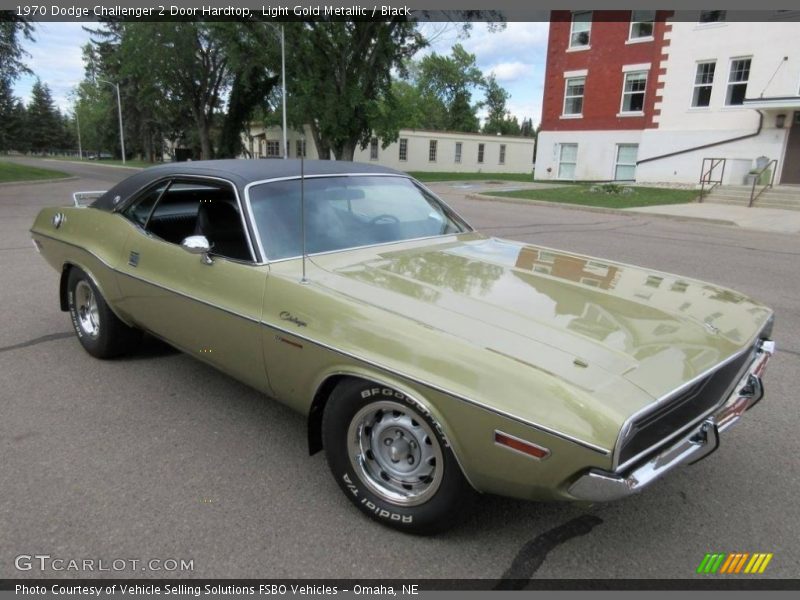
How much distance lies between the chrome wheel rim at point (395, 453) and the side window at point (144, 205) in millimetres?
2365

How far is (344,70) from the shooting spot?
28781mm

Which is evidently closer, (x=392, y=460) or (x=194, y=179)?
(x=392, y=460)

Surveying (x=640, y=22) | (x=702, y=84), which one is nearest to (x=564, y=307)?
(x=702, y=84)

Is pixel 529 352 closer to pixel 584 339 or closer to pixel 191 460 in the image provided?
pixel 584 339

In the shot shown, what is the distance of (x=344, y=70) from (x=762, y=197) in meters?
19.2

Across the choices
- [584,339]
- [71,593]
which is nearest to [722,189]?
[584,339]

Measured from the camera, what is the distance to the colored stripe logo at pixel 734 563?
7.73 ft

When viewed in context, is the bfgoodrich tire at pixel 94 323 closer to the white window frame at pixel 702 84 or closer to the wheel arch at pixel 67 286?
the wheel arch at pixel 67 286

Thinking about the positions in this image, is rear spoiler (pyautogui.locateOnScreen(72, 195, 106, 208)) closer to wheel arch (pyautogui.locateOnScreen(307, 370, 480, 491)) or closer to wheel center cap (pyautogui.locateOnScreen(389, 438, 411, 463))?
wheel arch (pyautogui.locateOnScreen(307, 370, 480, 491))

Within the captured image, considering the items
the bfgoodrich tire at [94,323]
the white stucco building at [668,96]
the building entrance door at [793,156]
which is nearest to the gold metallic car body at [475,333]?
the bfgoodrich tire at [94,323]

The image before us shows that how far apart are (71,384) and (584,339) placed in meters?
3.40

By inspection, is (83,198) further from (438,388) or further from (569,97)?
(569,97)

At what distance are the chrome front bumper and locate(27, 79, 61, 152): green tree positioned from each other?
346 ft

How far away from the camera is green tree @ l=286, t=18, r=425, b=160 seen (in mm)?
27906
